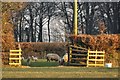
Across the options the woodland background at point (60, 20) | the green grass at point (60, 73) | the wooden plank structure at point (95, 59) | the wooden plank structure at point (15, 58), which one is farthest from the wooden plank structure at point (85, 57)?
the woodland background at point (60, 20)

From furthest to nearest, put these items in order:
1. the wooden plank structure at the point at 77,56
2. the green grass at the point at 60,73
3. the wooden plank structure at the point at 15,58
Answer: the wooden plank structure at the point at 77,56 < the wooden plank structure at the point at 15,58 < the green grass at the point at 60,73

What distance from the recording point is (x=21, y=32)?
52500 millimetres

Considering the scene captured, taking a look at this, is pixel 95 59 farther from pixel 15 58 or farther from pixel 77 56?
pixel 15 58

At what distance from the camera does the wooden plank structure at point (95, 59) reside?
21688mm

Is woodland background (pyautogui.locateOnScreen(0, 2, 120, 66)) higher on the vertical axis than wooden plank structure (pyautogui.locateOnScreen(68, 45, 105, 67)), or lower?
higher

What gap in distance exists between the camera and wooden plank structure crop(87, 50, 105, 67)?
71.2 feet

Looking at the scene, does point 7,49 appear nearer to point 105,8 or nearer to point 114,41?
point 114,41

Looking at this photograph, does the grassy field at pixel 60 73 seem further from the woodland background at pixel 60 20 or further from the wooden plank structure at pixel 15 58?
the woodland background at pixel 60 20

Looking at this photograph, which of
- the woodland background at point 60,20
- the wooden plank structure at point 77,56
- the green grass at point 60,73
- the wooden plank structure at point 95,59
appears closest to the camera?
the green grass at point 60,73

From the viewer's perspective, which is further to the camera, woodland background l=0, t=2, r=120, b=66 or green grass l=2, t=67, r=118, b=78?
woodland background l=0, t=2, r=120, b=66

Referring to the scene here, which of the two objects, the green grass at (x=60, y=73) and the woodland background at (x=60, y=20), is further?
the woodland background at (x=60, y=20)

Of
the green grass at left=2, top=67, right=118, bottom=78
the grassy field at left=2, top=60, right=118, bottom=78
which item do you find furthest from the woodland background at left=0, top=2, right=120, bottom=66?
the green grass at left=2, top=67, right=118, bottom=78

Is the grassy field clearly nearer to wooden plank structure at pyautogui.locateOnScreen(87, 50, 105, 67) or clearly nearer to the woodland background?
wooden plank structure at pyautogui.locateOnScreen(87, 50, 105, 67)

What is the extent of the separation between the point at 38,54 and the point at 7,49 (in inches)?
507
